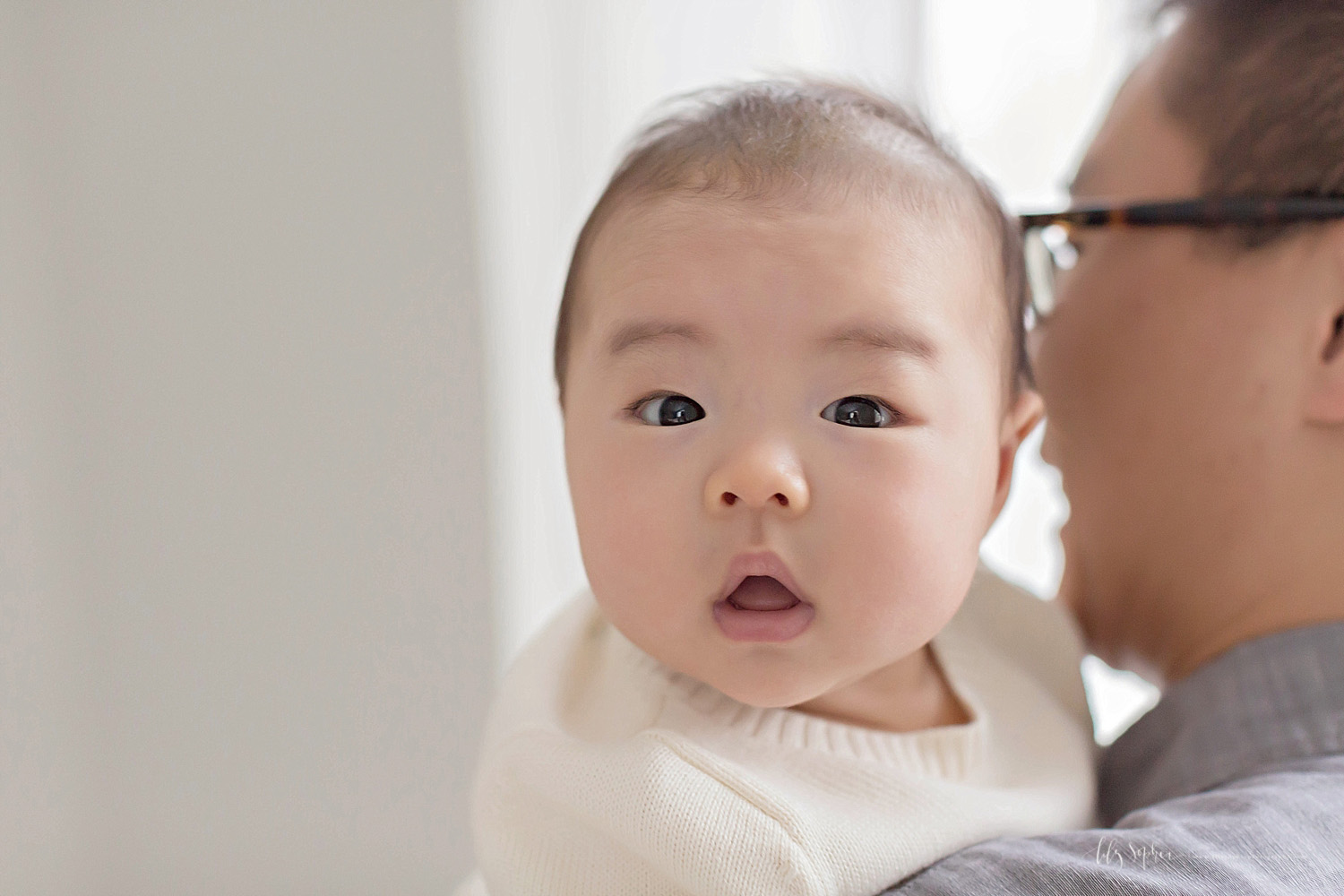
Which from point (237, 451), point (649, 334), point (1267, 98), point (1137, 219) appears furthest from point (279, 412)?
point (1267, 98)

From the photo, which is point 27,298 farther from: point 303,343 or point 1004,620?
point 1004,620

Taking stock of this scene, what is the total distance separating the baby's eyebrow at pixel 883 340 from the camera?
82cm

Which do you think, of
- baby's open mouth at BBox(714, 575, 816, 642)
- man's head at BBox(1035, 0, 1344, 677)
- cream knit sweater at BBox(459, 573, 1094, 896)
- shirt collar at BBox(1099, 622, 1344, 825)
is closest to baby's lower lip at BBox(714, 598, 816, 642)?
baby's open mouth at BBox(714, 575, 816, 642)

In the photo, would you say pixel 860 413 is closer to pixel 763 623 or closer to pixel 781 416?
pixel 781 416

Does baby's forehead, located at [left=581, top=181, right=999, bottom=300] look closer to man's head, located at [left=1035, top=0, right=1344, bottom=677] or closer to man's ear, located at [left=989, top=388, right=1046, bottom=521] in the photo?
man's ear, located at [left=989, top=388, right=1046, bottom=521]

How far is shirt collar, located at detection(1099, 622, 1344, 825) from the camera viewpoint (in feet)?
3.32

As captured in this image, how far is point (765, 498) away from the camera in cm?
77

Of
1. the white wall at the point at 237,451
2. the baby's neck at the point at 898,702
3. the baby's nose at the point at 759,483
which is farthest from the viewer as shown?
the white wall at the point at 237,451

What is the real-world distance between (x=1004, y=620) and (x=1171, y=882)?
505 millimetres

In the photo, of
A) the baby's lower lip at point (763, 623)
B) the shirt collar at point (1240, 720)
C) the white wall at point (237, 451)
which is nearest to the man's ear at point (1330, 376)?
the shirt collar at point (1240, 720)

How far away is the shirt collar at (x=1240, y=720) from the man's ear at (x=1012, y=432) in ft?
1.07

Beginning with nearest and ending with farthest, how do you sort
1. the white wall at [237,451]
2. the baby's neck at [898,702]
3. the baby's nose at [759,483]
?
the baby's nose at [759,483] → the baby's neck at [898,702] → the white wall at [237,451]

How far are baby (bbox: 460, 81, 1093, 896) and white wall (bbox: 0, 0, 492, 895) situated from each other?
51cm

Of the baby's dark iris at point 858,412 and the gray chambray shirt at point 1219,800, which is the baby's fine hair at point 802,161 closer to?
the baby's dark iris at point 858,412
